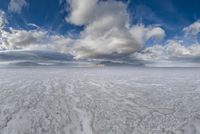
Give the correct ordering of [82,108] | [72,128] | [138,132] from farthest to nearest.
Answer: [82,108] → [72,128] → [138,132]

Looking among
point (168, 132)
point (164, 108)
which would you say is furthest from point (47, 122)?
point (164, 108)

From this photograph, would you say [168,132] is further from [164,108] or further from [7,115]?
[7,115]

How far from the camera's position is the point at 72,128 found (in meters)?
8.17

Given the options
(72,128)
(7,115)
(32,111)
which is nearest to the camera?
(72,128)

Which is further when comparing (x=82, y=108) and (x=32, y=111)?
(x=82, y=108)

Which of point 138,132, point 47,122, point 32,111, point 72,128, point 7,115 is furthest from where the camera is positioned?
point 32,111

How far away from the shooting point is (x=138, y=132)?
7.67 meters

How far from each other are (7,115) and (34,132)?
134 inches

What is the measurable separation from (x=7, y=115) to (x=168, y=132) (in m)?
8.79

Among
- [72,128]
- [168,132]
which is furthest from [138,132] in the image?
[72,128]

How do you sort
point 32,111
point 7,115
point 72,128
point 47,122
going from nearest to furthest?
point 72,128 → point 47,122 → point 7,115 → point 32,111

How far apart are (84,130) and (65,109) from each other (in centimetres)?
400

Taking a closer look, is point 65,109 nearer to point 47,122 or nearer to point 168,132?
point 47,122

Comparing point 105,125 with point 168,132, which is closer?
point 168,132
